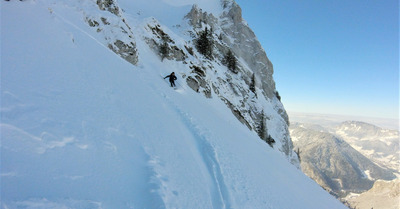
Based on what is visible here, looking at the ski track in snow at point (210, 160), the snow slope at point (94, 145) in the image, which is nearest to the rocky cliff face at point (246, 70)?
the ski track in snow at point (210, 160)

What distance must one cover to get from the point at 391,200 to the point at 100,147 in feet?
295

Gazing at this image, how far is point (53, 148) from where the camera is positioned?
3.41 meters

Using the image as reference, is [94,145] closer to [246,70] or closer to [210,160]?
[210,160]

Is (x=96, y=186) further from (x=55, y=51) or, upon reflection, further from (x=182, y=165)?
(x=55, y=51)

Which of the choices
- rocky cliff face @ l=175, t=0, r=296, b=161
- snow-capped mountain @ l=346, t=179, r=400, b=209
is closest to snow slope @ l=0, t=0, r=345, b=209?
rocky cliff face @ l=175, t=0, r=296, b=161

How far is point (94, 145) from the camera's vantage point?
162 inches

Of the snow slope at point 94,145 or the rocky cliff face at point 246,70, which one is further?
the rocky cliff face at point 246,70

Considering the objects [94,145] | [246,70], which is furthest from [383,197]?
[94,145]

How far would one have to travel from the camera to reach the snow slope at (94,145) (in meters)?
3.04

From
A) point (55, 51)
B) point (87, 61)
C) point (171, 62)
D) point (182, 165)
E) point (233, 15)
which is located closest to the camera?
point (182, 165)

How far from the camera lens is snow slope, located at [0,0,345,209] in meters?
3.04

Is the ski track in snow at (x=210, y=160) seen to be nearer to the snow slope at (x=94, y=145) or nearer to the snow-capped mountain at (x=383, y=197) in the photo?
the snow slope at (x=94, y=145)

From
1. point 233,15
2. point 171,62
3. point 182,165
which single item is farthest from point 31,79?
point 233,15

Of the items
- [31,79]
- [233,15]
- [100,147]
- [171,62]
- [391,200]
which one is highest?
[233,15]
